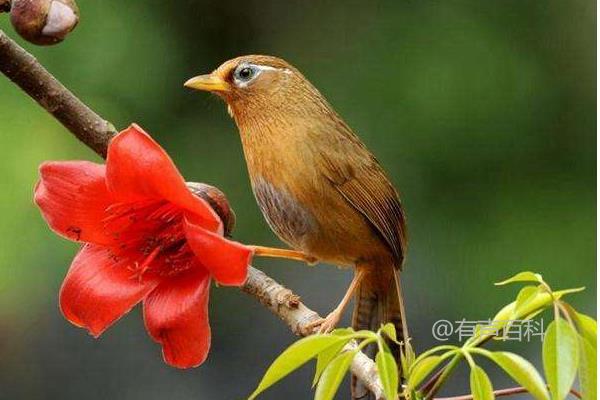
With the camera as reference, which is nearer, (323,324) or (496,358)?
(496,358)

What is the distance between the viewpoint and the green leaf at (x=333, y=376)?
1.64ft

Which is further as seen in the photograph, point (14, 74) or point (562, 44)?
point (562, 44)

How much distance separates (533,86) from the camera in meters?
1.43

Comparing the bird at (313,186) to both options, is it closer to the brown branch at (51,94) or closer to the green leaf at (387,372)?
the brown branch at (51,94)

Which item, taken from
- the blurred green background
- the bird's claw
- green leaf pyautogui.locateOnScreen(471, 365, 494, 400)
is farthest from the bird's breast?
the blurred green background

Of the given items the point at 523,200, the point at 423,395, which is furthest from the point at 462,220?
the point at 423,395

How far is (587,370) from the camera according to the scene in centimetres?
48

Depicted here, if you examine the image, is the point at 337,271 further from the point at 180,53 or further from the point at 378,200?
the point at 180,53

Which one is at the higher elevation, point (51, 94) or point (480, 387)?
point (51, 94)

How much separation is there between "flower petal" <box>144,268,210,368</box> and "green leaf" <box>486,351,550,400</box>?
134 mm

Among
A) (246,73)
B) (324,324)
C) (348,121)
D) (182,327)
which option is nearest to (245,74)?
(246,73)

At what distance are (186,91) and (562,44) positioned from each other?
49 cm

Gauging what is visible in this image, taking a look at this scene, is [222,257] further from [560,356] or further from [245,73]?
[245,73]

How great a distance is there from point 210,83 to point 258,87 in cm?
6
